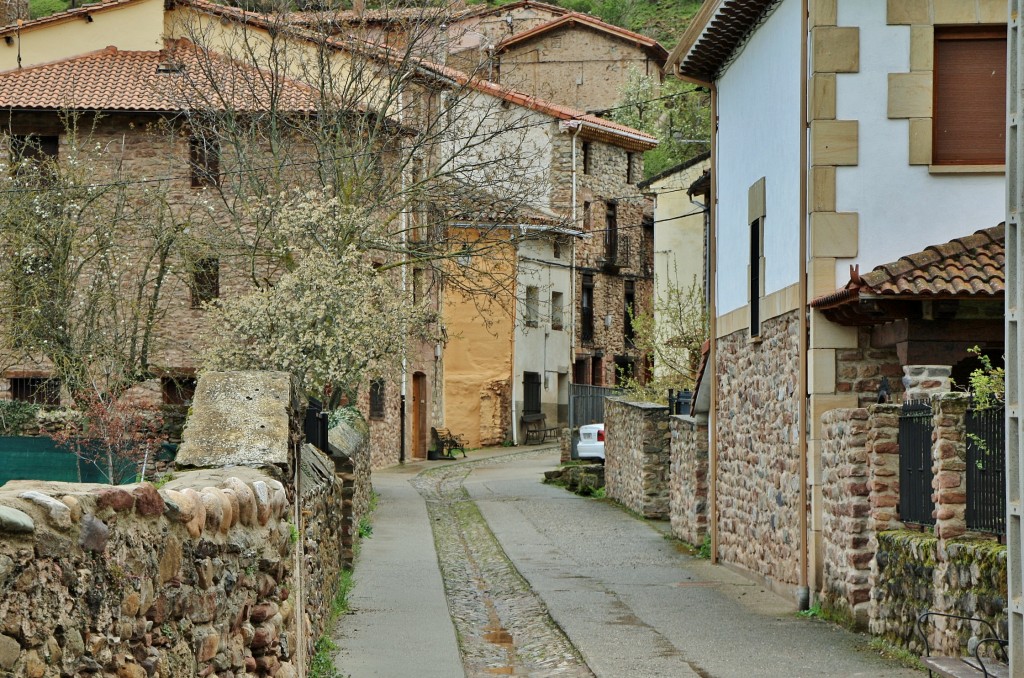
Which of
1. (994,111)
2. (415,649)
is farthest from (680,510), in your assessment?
(415,649)

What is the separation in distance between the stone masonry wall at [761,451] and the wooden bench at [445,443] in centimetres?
2363

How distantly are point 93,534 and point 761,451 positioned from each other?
1274 centimetres

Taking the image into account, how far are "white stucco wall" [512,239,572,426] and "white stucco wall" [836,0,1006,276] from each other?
32.5m

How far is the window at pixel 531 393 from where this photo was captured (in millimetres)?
47719

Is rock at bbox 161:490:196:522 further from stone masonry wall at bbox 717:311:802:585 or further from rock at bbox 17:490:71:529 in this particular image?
stone masonry wall at bbox 717:311:802:585

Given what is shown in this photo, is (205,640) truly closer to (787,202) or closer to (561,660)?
(561,660)

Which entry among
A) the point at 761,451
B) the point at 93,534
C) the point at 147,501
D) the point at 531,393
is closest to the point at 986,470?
the point at 147,501

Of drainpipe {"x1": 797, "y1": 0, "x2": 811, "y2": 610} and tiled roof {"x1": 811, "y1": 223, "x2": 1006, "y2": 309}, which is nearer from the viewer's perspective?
tiled roof {"x1": 811, "y1": 223, "x2": 1006, "y2": 309}

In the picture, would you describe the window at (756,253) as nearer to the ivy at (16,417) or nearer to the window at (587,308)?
the ivy at (16,417)

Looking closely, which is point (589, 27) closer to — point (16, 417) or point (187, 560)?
point (16, 417)

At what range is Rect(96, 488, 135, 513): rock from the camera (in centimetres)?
438

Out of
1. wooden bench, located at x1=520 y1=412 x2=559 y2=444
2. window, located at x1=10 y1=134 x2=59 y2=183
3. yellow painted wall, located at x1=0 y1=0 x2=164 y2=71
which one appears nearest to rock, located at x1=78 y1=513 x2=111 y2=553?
window, located at x1=10 y1=134 x2=59 y2=183

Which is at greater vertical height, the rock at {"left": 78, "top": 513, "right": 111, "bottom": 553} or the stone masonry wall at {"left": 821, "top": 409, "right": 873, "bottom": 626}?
the rock at {"left": 78, "top": 513, "right": 111, "bottom": 553}

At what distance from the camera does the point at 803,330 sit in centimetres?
1378
